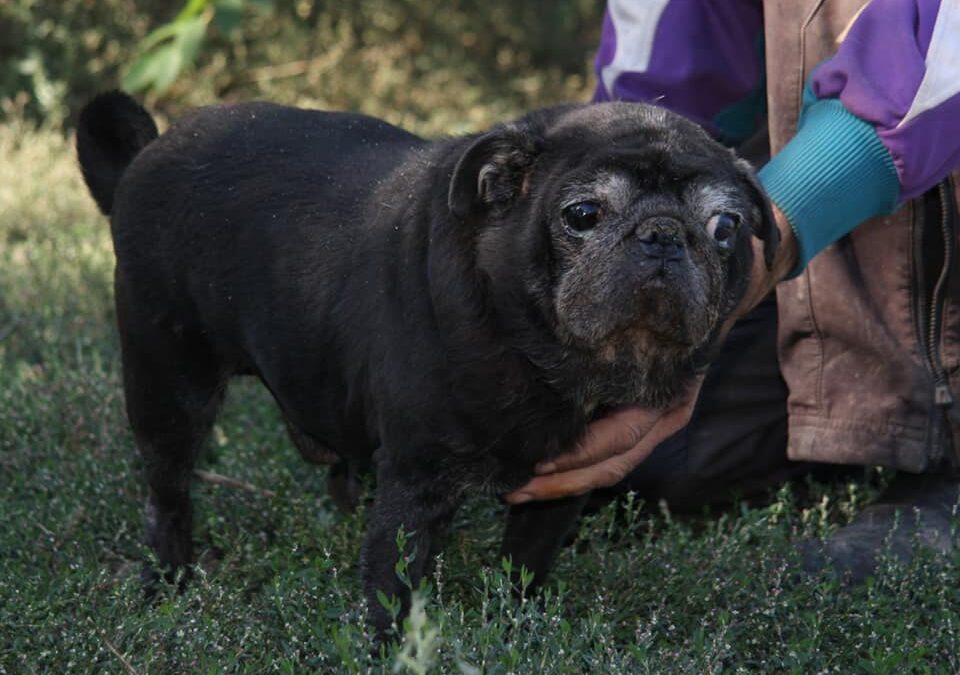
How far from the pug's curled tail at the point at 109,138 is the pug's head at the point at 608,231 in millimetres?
1251

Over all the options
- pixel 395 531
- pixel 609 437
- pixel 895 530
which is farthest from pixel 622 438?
pixel 895 530

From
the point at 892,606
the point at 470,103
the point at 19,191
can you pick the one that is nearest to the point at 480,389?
the point at 892,606

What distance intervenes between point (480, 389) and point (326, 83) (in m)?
6.17

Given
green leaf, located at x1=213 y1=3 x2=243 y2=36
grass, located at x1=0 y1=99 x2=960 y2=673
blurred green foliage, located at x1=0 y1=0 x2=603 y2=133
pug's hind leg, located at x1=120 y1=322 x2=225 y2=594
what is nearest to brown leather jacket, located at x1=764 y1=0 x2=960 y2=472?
grass, located at x1=0 y1=99 x2=960 y2=673

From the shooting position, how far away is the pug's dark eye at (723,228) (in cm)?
276

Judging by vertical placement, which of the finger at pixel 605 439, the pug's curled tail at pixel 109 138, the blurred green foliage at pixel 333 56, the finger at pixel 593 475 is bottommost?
the blurred green foliage at pixel 333 56

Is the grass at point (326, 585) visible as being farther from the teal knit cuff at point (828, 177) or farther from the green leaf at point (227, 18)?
the green leaf at point (227, 18)

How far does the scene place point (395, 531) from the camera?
2.88m

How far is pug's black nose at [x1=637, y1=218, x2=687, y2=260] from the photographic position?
2.67 m

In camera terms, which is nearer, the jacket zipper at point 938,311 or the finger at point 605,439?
the finger at point 605,439

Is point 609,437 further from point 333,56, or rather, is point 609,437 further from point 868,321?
point 333,56

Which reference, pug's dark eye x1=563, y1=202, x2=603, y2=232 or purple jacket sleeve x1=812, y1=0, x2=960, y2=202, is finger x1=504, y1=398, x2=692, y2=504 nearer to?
pug's dark eye x1=563, y1=202, x2=603, y2=232

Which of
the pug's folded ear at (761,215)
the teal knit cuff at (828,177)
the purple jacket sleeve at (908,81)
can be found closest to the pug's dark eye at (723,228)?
the pug's folded ear at (761,215)

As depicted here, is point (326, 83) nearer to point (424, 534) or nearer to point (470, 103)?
point (470, 103)
